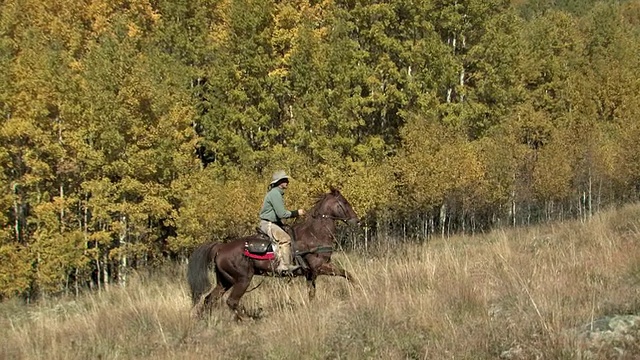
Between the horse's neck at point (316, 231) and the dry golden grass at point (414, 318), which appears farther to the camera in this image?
the horse's neck at point (316, 231)

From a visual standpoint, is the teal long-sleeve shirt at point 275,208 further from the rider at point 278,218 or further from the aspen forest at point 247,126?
the aspen forest at point 247,126

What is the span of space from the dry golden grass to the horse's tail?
80 centimetres

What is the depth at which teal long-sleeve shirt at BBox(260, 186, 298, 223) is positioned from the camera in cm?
1071

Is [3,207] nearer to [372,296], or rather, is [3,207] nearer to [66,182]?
[66,182]

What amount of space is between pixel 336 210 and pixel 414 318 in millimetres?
5880

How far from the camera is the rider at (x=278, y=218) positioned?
1071 cm

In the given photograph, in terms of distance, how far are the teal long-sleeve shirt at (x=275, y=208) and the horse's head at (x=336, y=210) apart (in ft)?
3.85

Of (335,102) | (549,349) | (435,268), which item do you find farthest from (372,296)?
(335,102)

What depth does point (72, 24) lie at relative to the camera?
3123 cm

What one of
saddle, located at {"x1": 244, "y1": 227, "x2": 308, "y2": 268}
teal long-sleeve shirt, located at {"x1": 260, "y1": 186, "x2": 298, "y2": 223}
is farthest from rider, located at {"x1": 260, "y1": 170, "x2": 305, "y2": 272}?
saddle, located at {"x1": 244, "y1": 227, "x2": 308, "y2": 268}

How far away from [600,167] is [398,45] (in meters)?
13.8

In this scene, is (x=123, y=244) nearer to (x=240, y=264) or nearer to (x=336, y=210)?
(x=336, y=210)

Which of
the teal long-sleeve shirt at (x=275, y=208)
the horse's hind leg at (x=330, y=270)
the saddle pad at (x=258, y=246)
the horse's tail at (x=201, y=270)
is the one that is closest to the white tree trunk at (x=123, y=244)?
the horse's tail at (x=201, y=270)

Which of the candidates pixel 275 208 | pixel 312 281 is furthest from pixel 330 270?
pixel 275 208
